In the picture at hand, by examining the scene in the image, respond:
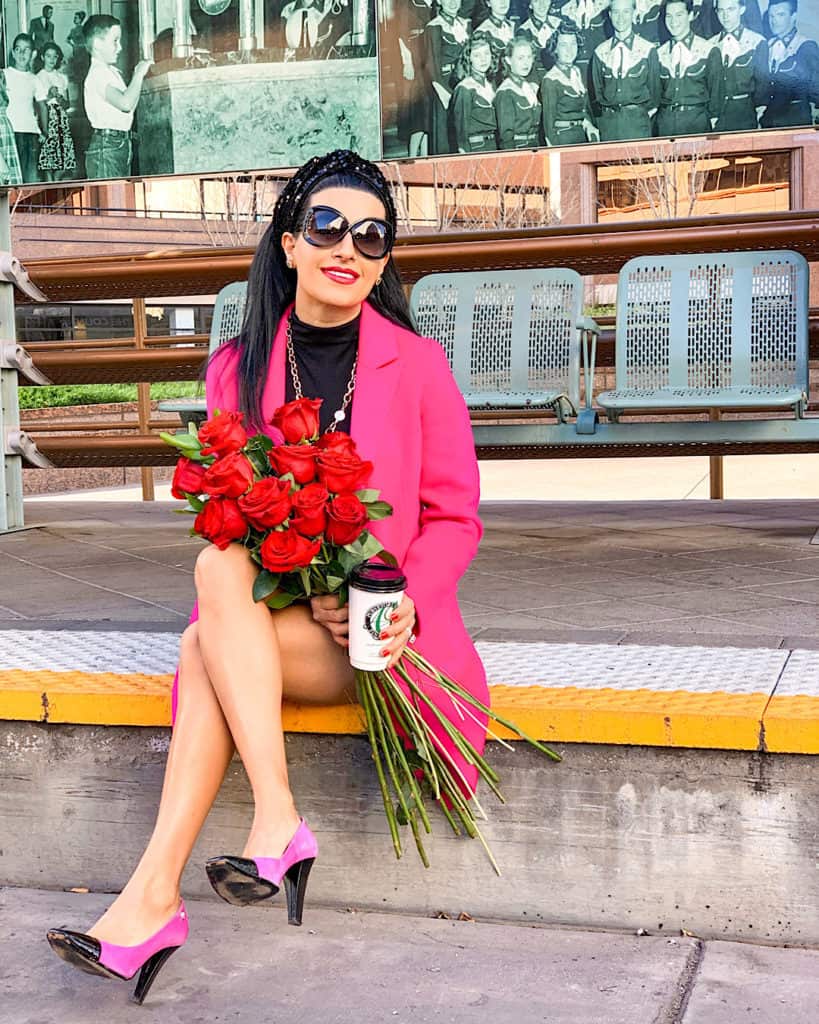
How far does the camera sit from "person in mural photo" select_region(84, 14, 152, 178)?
656cm

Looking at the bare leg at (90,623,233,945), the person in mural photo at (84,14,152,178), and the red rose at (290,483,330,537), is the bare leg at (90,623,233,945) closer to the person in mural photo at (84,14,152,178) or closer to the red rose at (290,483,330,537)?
the red rose at (290,483,330,537)

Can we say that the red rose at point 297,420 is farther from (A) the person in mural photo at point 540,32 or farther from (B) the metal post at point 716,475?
(B) the metal post at point 716,475

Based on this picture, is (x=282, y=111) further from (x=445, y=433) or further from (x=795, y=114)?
(x=445, y=433)

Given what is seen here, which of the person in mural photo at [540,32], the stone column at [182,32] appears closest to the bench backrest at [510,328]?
the person in mural photo at [540,32]

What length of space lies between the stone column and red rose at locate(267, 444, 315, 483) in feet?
14.6

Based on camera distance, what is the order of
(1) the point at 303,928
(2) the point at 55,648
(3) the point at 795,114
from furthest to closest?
(3) the point at 795,114 → (2) the point at 55,648 → (1) the point at 303,928

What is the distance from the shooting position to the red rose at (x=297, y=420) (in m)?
2.59

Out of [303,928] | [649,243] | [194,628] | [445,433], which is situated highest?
[649,243]

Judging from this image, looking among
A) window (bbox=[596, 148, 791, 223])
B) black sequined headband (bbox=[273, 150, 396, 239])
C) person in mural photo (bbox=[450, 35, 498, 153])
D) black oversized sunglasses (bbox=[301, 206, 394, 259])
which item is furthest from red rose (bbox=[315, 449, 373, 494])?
window (bbox=[596, 148, 791, 223])

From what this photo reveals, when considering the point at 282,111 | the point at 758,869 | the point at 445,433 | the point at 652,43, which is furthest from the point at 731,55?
the point at 758,869

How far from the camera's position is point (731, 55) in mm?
5711

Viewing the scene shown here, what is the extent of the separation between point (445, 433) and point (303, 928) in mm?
1047

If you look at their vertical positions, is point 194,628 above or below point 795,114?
below

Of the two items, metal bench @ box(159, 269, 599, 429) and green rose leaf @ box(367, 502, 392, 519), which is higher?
metal bench @ box(159, 269, 599, 429)
